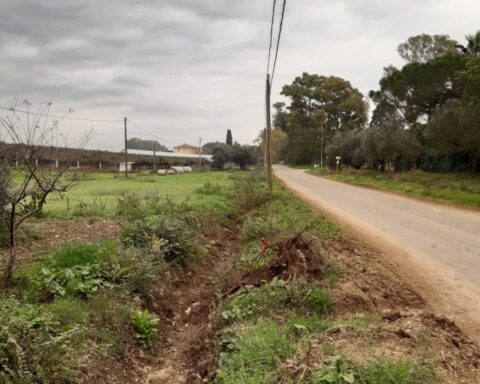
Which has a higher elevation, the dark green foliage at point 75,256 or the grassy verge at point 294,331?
the dark green foliage at point 75,256

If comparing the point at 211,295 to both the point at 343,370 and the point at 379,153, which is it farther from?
the point at 379,153

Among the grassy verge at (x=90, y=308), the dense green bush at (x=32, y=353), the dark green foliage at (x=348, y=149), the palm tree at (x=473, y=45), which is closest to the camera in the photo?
the dense green bush at (x=32, y=353)

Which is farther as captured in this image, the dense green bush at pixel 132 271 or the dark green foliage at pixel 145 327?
the dense green bush at pixel 132 271

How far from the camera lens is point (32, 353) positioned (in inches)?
167

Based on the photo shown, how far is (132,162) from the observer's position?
7850 cm

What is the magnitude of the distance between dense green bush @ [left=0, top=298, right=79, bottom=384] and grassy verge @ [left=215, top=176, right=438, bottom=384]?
1531mm

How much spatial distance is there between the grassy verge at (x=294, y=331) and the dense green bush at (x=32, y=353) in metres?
1.53

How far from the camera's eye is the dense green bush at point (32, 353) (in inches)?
158

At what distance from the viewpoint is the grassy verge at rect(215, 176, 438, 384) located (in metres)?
3.74

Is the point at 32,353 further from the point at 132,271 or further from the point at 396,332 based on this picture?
the point at 396,332

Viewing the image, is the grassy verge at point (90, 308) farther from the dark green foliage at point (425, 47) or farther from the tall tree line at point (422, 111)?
the dark green foliage at point (425, 47)

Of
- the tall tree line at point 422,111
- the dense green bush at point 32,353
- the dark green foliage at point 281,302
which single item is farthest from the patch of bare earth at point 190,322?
the tall tree line at point 422,111

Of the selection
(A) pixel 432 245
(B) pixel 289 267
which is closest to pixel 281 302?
(B) pixel 289 267

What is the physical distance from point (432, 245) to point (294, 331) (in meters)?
6.55
